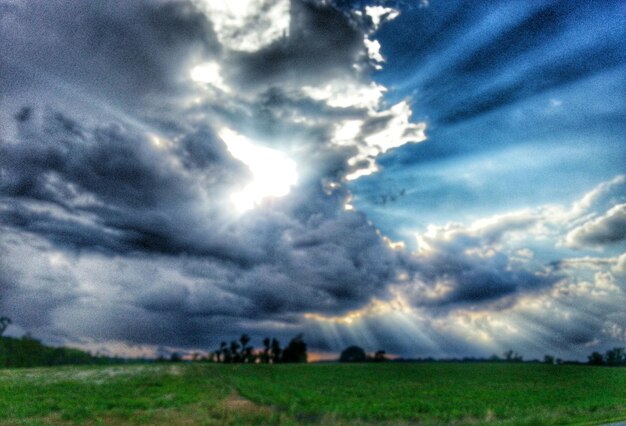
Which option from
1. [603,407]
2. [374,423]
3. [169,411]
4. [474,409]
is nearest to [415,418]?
[374,423]

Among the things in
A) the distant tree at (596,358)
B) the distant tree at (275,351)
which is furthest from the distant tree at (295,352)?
the distant tree at (596,358)

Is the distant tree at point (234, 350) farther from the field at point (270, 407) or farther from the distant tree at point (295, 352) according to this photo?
the field at point (270, 407)

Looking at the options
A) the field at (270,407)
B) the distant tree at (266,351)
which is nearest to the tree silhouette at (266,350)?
the distant tree at (266,351)

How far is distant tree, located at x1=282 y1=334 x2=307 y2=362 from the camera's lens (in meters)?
131

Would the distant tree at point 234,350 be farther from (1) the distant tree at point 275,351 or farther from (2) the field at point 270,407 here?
(2) the field at point 270,407

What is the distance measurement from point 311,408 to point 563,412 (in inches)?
578

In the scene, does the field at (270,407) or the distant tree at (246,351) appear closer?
the field at (270,407)

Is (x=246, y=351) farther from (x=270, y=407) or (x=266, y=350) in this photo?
(x=270, y=407)

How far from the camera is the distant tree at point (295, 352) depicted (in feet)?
429

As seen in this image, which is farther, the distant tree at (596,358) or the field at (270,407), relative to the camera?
the distant tree at (596,358)

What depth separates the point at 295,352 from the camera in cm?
13150

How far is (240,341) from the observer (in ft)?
462

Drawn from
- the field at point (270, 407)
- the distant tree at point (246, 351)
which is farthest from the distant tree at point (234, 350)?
the field at point (270, 407)

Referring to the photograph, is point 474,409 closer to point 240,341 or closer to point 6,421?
point 6,421
